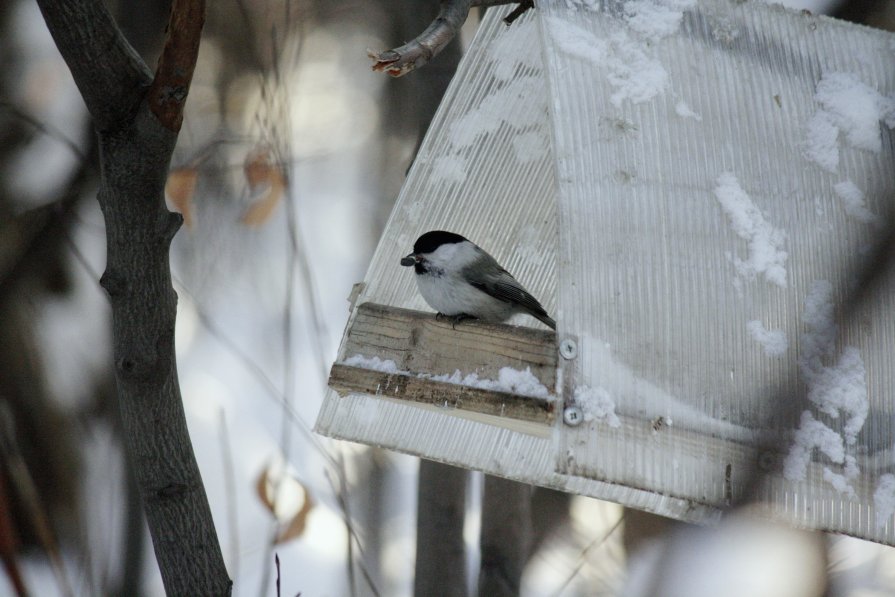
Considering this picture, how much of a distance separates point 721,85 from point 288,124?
232cm

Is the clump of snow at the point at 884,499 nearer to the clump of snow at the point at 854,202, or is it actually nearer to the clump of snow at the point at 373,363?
the clump of snow at the point at 854,202

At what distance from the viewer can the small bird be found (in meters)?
2.41

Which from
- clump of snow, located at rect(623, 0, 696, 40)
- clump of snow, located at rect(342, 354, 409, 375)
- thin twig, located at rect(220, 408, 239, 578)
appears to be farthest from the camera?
thin twig, located at rect(220, 408, 239, 578)

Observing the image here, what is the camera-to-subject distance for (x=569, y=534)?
3.84 metres

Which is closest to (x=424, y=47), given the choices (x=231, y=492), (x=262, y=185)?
(x=262, y=185)

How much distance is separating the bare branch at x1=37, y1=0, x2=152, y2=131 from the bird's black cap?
0.91 m

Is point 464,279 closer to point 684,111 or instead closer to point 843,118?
point 684,111

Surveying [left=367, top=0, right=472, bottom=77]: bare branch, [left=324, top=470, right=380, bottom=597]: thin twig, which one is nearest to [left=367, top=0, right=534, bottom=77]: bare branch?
[left=367, top=0, right=472, bottom=77]: bare branch

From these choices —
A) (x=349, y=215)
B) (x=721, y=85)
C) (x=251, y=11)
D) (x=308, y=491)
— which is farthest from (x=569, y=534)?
(x=251, y=11)

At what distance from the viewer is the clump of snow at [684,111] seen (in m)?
1.87

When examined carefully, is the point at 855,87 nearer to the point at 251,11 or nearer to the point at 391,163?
→ the point at 391,163

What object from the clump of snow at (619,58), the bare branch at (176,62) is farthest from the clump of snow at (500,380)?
the bare branch at (176,62)

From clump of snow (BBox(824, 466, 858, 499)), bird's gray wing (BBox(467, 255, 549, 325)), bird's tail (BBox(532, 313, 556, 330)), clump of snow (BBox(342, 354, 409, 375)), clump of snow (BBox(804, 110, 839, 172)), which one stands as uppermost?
clump of snow (BBox(804, 110, 839, 172))

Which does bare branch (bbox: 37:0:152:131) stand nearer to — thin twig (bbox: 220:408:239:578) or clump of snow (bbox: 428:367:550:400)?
clump of snow (bbox: 428:367:550:400)
